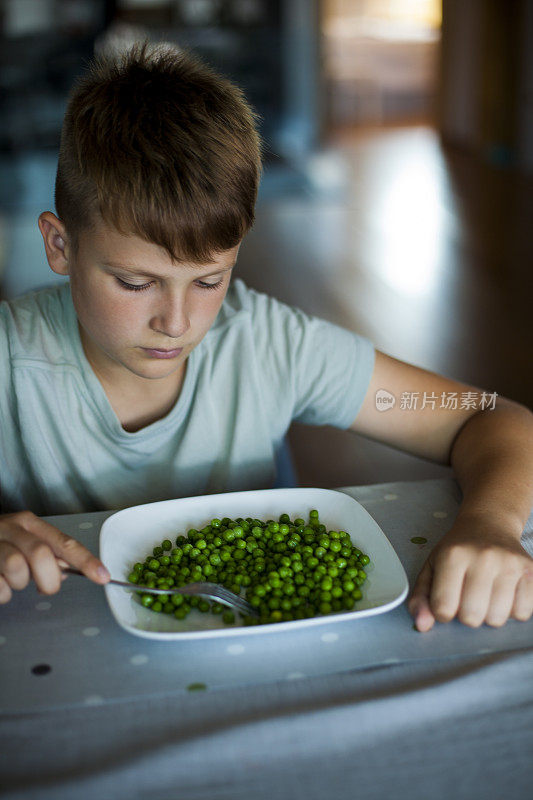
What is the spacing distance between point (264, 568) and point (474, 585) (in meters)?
0.21

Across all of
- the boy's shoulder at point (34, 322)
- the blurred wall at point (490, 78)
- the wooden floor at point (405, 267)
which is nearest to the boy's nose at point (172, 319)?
the boy's shoulder at point (34, 322)

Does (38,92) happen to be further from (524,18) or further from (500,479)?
(500,479)

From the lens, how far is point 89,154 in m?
0.96

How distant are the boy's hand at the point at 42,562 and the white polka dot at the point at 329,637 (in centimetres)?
21

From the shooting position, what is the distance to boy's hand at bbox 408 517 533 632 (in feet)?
2.58

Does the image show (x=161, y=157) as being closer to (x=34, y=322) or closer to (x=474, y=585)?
(x=34, y=322)

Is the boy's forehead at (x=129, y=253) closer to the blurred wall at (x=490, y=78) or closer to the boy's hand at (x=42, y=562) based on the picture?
the boy's hand at (x=42, y=562)

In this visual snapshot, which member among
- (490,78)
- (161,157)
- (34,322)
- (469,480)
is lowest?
(490,78)

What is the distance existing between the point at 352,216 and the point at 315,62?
209cm

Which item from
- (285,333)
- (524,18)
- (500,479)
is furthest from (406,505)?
(524,18)

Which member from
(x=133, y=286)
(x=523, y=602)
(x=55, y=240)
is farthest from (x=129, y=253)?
(x=523, y=602)

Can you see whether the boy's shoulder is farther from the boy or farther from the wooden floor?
the wooden floor

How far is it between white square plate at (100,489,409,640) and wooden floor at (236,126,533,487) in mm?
1636

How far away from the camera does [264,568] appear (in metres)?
0.84
